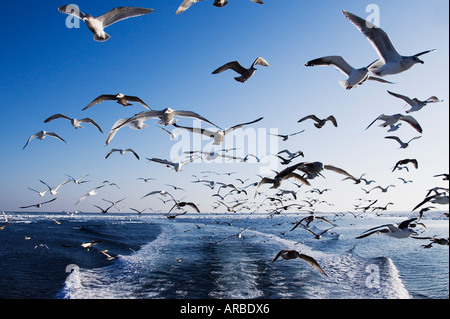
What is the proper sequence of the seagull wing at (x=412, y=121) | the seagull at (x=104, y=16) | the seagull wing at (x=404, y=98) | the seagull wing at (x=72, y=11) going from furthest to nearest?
1. the seagull wing at (x=412, y=121)
2. the seagull wing at (x=404, y=98)
3. the seagull at (x=104, y=16)
4. the seagull wing at (x=72, y=11)

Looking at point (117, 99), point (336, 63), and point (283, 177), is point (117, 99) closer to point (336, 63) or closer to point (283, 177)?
point (283, 177)

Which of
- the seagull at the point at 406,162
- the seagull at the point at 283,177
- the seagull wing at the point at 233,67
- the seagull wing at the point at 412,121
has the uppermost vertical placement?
the seagull wing at the point at 233,67

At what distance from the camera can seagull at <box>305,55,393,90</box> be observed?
5889mm

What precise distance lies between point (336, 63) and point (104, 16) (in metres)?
5.09

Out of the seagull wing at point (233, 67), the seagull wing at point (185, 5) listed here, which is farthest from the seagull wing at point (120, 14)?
the seagull wing at point (233, 67)

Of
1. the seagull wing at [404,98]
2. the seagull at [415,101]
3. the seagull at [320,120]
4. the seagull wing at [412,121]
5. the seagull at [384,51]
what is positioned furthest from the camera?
the seagull at [320,120]

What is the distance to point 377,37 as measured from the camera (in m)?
5.10

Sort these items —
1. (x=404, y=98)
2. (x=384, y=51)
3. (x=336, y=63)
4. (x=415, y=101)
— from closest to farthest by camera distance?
(x=384, y=51), (x=336, y=63), (x=404, y=98), (x=415, y=101)

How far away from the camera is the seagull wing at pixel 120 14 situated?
509cm

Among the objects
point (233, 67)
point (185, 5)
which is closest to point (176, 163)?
point (233, 67)

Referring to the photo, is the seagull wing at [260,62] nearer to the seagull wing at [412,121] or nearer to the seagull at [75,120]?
the seagull wing at [412,121]

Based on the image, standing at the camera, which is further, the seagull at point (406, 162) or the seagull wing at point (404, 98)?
the seagull at point (406, 162)

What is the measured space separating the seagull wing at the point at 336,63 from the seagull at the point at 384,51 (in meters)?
0.53
